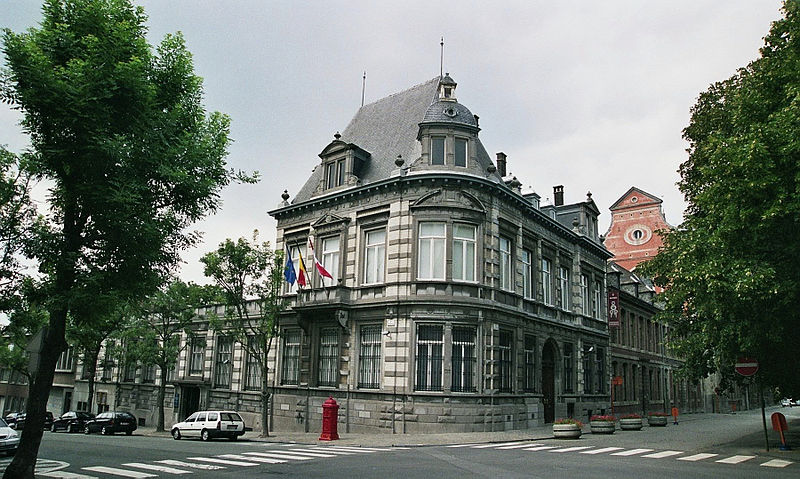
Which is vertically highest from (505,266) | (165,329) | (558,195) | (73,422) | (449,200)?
(558,195)

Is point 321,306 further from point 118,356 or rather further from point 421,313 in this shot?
point 118,356

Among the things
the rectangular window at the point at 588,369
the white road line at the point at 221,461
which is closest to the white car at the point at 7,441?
the white road line at the point at 221,461

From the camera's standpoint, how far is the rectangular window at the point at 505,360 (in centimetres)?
2823

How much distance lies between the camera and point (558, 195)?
4206 centimetres

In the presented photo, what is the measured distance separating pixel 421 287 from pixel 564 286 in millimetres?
12796

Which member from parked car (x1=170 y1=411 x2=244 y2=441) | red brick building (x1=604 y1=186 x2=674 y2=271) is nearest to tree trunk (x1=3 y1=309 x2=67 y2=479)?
parked car (x1=170 y1=411 x2=244 y2=441)

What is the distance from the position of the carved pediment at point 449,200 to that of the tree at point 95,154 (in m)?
13.6

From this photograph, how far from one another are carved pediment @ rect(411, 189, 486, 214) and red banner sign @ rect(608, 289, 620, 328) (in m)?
16.3

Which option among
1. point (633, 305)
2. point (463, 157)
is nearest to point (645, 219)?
point (633, 305)

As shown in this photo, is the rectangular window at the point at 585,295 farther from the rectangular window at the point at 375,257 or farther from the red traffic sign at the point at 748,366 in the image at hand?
the red traffic sign at the point at 748,366

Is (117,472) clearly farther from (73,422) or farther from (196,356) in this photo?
(73,422)

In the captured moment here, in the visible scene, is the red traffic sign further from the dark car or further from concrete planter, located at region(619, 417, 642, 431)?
the dark car

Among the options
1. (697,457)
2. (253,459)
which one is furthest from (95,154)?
(697,457)

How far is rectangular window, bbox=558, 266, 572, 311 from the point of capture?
35781 mm
